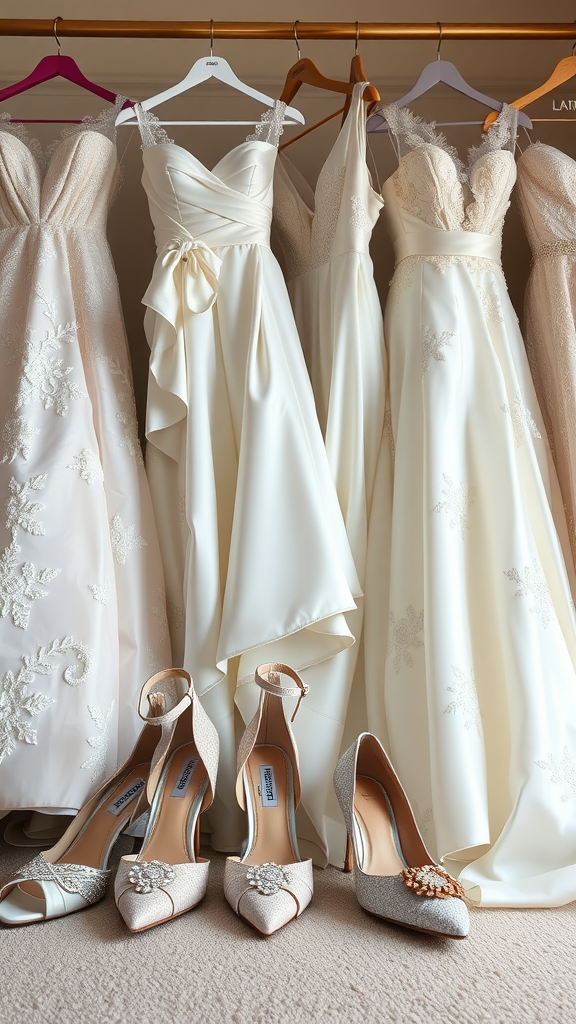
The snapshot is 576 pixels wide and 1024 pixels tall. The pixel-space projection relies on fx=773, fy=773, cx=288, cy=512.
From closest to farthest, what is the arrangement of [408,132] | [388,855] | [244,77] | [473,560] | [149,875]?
[149,875] → [388,855] → [473,560] → [408,132] → [244,77]

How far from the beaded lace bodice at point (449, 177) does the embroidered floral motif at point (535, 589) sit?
727 millimetres

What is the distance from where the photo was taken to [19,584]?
4.50 feet

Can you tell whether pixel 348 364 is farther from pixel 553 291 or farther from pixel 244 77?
pixel 244 77

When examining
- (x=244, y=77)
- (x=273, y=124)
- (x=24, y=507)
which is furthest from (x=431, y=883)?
(x=244, y=77)

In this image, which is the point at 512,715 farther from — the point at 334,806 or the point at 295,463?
the point at 295,463

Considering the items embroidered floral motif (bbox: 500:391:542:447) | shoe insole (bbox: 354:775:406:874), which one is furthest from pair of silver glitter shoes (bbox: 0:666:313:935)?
embroidered floral motif (bbox: 500:391:542:447)

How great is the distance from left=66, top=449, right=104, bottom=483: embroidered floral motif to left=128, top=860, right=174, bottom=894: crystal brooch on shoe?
2.28 ft

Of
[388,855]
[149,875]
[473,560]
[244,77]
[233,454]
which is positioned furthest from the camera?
[244,77]

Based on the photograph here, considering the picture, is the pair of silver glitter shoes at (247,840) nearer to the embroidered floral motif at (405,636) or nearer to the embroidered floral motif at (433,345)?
the embroidered floral motif at (405,636)

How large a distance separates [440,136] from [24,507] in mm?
1165

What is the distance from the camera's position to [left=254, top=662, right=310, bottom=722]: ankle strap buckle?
1271 millimetres

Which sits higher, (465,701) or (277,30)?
(277,30)

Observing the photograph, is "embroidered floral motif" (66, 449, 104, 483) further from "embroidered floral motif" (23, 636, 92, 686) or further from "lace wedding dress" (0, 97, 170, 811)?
"embroidered floral motif" (23, 636, 92, 686)

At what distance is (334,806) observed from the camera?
139 cm
